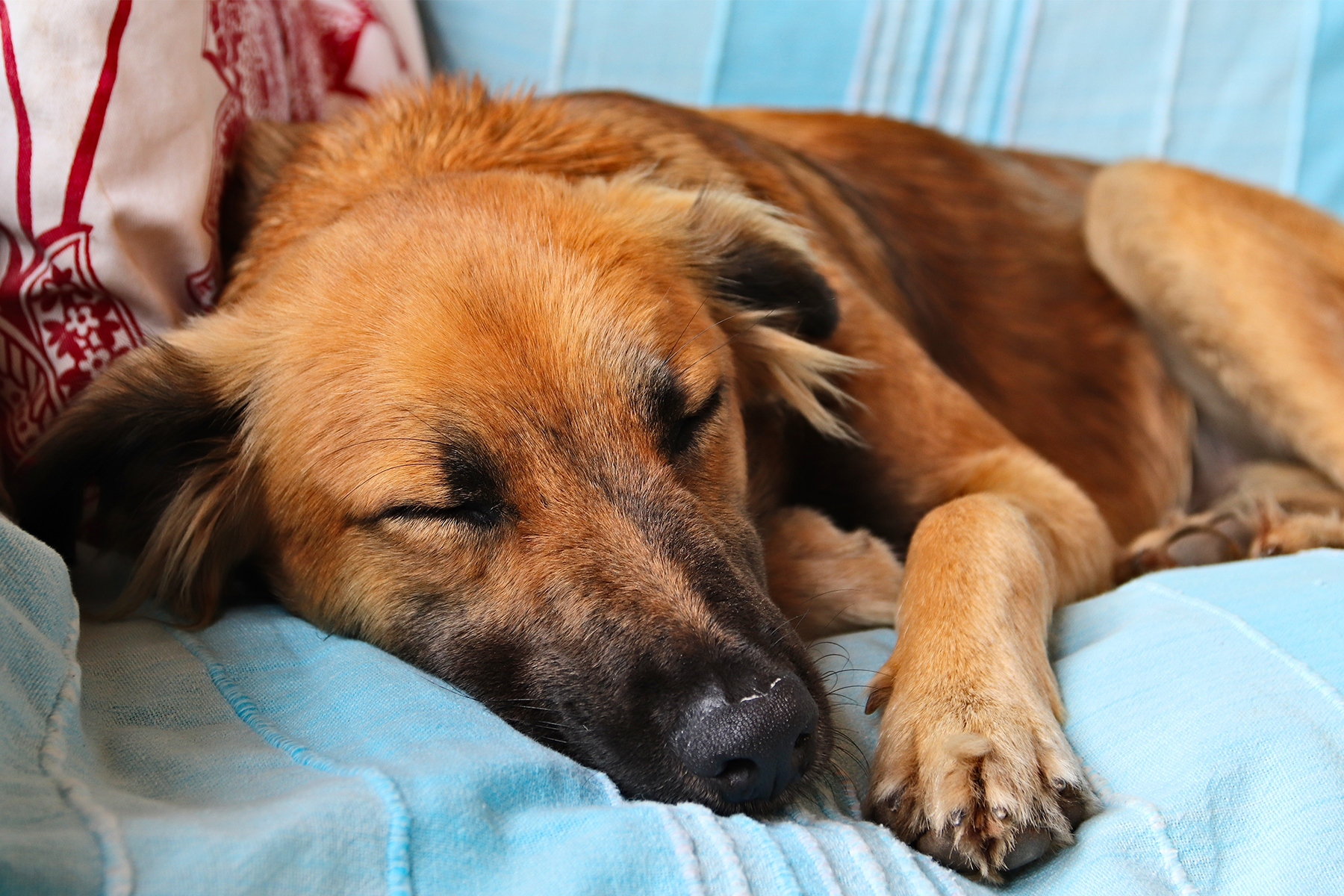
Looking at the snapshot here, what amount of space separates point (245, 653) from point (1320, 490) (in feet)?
8.12

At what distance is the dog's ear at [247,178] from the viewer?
2072 millimetres

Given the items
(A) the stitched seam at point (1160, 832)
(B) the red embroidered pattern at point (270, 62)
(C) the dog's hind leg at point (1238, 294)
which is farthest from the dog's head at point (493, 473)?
(C) the dog's hind leg at point (1238, 294)

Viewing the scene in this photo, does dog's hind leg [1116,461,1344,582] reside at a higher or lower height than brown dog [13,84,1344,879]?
lower

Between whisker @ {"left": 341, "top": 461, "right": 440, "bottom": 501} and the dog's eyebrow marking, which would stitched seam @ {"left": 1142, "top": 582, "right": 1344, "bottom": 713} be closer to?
the dog's eyebrow marking

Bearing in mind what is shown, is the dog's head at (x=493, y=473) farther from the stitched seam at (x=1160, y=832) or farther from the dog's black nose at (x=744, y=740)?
the stitched seam at (x=1160, y=832)

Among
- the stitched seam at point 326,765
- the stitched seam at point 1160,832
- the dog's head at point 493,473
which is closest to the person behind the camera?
the stitched seam at point 326,765

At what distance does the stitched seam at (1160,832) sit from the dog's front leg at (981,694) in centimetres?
3

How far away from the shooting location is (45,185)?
5.26 feet

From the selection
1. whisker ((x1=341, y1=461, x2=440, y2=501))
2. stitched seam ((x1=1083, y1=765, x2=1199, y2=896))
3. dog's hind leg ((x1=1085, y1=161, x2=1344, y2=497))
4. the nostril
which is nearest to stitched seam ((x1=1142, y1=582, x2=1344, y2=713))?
stitched seam ((x1=1083, y1=765, x2=1199, y2=896))

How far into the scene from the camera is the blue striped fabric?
347cm

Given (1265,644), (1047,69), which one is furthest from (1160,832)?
(1047,69)

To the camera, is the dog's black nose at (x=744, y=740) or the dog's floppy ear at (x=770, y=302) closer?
the dog's black nose at (x=744, y=740)

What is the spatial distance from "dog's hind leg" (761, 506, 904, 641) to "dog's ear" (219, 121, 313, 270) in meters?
1.21

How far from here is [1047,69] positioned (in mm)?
3705
